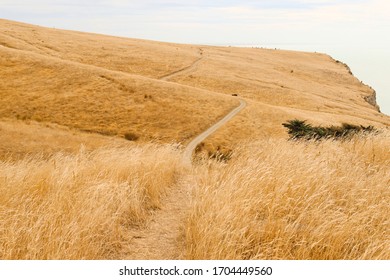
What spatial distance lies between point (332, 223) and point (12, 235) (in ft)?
12.1

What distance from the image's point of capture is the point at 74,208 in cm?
503

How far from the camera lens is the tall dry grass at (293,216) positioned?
4125 mm

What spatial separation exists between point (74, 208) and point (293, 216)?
290 cm

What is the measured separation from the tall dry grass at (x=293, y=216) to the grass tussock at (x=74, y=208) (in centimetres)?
108

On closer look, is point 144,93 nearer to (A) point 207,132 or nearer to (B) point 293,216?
(A) point 207,132

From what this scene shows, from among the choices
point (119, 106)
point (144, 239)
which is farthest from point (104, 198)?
point (119, 106)

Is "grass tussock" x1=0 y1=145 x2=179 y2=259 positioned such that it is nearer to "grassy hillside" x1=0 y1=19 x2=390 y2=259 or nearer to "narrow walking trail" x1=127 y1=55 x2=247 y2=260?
"grassy hillside" x1=0 y1=19 x2=390 y2=259

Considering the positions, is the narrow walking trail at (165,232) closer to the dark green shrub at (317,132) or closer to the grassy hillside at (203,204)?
the grassy hillside at (203,204)

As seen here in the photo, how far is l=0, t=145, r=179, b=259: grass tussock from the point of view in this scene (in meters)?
4.20

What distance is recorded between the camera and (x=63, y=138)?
44375 mm

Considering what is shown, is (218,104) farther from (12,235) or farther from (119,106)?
(12,235)

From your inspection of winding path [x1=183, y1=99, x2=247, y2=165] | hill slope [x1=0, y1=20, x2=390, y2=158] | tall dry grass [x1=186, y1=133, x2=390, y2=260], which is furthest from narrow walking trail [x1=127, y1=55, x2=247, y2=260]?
hill slope [x1=0, y1=20, x2=390, y2=158]

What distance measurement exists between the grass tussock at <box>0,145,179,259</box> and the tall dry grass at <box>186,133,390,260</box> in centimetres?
108

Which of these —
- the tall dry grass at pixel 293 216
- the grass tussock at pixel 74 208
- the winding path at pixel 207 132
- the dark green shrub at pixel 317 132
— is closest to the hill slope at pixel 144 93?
the winding path at pixel 207 132
